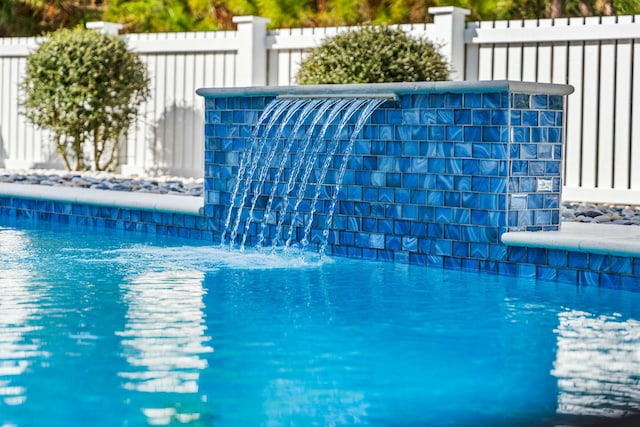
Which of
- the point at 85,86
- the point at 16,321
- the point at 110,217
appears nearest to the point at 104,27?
the point at 85,86

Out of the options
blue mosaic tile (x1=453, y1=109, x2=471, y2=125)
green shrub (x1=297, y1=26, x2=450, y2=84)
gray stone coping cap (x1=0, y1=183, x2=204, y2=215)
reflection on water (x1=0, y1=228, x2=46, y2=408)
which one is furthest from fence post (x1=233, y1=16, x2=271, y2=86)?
blue mosaic tile (x1=453, y1=109, x2=471, y2=125)

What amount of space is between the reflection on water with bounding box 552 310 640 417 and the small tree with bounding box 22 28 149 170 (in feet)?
30.0

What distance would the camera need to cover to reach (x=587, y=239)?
6473 mm

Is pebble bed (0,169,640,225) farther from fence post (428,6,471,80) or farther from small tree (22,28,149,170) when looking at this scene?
fence post (428,6,471,80)

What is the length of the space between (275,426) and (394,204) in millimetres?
4243

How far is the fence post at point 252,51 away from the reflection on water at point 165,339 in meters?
6.80

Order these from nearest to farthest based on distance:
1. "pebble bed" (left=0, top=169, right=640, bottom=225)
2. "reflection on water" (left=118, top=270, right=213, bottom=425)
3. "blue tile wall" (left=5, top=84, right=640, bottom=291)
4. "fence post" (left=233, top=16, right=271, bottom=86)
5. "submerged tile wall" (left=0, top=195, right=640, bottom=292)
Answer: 1. "reflection on water" (left=118, top=270, right=213, bottom=425)
2. "submerged tile wall" (left=0, top=195, right=640, bottom=292)
3. "blue tile wall" (left=5, top=84, right=640, bottom=291)
4. "pebble bed" (left=0, top=169, right=640, bottom=225)
5. "fence post" (left=233, top=16, right=271, bottom=86)

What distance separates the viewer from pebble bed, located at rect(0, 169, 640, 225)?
365 inches

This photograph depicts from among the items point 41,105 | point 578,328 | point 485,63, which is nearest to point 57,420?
point 578,328

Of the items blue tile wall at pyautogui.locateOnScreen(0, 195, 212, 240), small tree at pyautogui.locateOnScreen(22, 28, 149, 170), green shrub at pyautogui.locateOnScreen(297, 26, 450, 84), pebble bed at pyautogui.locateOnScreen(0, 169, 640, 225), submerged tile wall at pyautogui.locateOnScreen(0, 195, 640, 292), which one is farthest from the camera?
small tree at pyautogui.locateOnScreen(22, 28, 149, 170)

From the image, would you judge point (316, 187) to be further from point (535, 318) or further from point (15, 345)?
point (15, 345)

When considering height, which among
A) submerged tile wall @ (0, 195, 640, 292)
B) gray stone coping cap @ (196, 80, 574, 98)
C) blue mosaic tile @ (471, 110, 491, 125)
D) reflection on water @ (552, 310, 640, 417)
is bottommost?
reflection on water @ (552, 310, 640, 417)

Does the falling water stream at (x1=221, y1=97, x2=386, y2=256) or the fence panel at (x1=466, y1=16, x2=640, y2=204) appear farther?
the fence panel at (x1=466, y1=16, x2=640, y2=204)

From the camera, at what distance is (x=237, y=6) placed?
22469 millimetres
